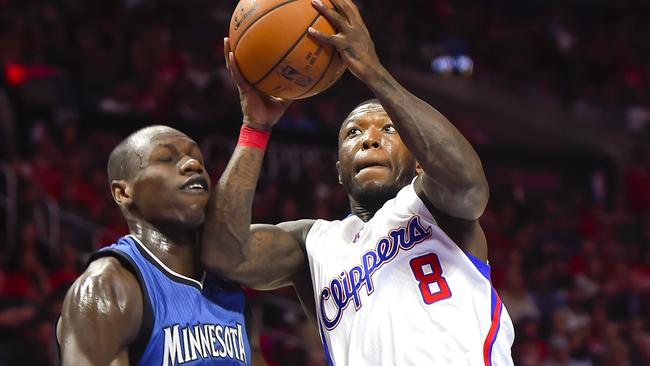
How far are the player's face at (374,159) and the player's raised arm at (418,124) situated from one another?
0.41 meters

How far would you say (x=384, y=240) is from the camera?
3297mm

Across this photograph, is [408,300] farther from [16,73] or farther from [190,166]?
[16,73]

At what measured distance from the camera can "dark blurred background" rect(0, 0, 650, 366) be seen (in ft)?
23.0

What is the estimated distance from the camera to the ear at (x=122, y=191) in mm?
3203

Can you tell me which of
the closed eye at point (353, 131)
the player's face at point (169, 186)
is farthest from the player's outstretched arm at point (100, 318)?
the closed eye at point (353, 131)

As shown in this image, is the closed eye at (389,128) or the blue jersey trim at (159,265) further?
the closed eye at (389,128)

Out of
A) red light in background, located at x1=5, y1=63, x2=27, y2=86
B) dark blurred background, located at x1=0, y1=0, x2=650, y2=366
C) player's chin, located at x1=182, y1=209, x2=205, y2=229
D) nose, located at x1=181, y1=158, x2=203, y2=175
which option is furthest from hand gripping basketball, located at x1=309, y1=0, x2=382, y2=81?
red light in background, located at x1=5, y1=63, x2=27, y2=86

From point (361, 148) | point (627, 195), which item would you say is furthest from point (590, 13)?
point (361, 148)

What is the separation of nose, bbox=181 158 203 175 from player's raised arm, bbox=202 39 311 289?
0.11 metres

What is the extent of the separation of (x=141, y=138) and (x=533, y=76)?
11.0 m

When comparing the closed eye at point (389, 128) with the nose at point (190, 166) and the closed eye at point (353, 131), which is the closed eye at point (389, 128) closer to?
the closed eye at point (353, 131)

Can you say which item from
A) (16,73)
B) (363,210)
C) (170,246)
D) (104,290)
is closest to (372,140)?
(363,210)

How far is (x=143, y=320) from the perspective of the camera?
9.53 ft

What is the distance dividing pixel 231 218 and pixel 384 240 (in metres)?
0.56
